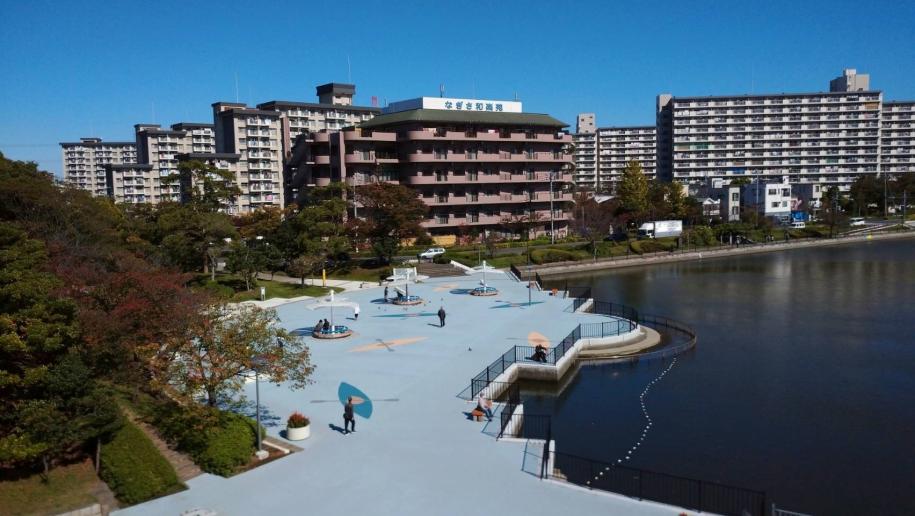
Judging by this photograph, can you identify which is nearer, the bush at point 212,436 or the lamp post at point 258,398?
the bush at point 212,436

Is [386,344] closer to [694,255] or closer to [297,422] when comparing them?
[297,422]

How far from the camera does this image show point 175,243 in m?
38.5

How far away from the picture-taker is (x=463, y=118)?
210 ft

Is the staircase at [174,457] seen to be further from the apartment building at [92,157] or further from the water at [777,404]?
the apartment building at [92,157]

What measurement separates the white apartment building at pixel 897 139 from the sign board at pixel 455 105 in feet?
263

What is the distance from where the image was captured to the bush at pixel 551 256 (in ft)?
182

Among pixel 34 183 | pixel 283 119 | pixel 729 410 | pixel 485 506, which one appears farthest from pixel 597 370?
pixel 283 119

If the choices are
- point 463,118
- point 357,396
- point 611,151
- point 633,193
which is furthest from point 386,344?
point 611,151

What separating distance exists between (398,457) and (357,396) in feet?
16.2

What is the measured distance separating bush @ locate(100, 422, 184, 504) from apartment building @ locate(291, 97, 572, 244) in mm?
45392

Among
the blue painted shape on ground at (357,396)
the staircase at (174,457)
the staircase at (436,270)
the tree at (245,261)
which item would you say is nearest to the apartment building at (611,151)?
the staircase at (436,270)

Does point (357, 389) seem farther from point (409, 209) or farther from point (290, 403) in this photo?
point (409, 209)

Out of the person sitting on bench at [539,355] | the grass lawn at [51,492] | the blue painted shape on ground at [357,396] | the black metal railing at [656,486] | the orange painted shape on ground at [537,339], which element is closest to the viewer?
the grass lawn at [51,492]

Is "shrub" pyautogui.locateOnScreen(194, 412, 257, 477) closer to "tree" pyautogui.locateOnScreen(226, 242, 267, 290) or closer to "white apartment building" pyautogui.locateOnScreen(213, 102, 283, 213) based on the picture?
"tree" pyautogui.locateOnScreen(226, 242, 267, 290)
